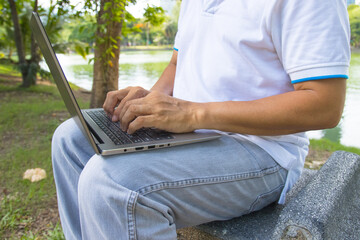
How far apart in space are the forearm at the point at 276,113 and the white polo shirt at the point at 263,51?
0.07 metres

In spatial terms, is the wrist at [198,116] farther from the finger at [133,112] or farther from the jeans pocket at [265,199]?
the jeans pocket at [265,199]

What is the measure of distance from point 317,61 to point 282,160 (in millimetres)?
386

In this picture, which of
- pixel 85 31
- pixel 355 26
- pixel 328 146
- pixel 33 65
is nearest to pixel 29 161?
pixel 85 31

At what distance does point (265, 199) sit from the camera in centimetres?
126

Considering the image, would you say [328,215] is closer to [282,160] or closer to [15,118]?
[282,160]

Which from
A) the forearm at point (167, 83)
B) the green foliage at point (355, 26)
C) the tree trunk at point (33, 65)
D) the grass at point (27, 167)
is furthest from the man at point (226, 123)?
the tree trunk at point (33, 65)

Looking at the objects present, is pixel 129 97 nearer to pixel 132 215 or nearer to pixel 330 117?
pixel 132 215

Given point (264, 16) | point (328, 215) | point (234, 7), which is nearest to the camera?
point (328, 215)

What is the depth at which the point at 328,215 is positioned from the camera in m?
0.99

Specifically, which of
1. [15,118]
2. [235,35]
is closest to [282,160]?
[235,35]

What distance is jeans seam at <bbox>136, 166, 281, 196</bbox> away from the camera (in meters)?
0.98

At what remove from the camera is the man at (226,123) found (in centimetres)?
97

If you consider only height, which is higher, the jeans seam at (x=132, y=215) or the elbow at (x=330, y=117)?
the elbow at (x=330, y=117)

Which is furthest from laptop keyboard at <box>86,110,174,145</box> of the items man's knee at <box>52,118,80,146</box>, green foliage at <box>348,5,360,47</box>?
green foliage at <box>348,5,360,47</box>
